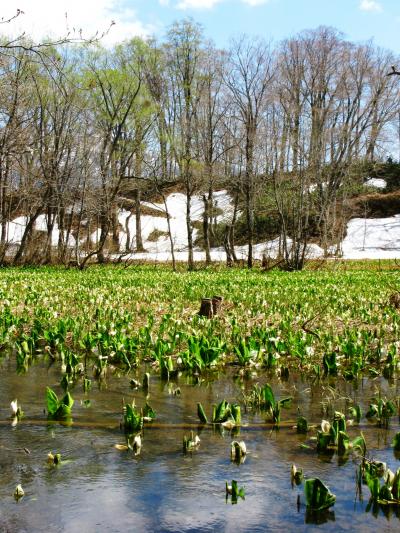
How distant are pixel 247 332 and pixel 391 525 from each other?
5.59 metres

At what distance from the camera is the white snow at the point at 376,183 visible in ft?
162

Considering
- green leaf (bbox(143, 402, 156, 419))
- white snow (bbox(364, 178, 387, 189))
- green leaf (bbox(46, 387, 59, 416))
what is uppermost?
white snow (bbox(364, 178, 387, 189))

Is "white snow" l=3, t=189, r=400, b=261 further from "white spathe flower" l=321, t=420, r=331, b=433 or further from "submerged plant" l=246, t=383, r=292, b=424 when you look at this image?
"white spathe flower" l=321, t=420, r=331, b=433

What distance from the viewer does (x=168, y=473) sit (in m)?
3.27

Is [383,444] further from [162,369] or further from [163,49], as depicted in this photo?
[163,49]

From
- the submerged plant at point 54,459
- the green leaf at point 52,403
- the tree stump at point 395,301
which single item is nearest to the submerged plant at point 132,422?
the green leaf at point 52,403

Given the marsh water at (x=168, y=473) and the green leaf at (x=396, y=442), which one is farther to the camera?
the green leaf at (x=396, y=442)

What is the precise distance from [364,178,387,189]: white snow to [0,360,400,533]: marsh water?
46861 millimetres

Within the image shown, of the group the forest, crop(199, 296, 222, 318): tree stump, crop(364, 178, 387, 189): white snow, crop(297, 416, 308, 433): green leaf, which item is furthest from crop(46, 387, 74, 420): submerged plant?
crop(364, 178, 387, 189): white snow

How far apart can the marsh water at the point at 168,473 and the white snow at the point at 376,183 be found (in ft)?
154

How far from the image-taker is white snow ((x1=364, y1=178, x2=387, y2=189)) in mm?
49469

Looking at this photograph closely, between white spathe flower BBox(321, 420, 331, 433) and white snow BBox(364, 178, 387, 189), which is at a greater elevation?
white snow BBox(364, 178, 387, 189)

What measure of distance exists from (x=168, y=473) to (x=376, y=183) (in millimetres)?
50139

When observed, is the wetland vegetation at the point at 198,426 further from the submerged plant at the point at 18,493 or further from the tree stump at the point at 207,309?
the tree stump at the point at 207,309
